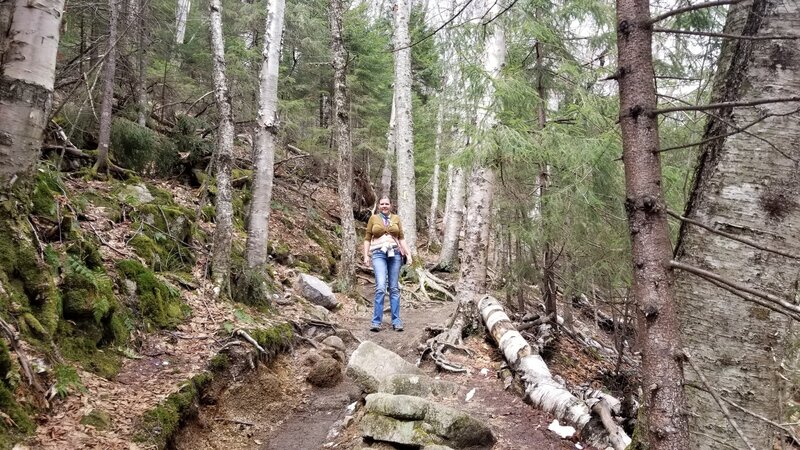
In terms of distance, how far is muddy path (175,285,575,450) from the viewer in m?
4.34

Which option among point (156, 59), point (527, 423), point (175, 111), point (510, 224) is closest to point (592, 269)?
point (510, 224)

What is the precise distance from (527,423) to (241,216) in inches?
328

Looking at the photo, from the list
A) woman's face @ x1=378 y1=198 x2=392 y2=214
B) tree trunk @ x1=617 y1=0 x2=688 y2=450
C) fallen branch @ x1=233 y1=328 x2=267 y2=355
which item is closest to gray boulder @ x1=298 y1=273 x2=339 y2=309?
woman's face @ x1=378 y1=198 x2=392 y2=214

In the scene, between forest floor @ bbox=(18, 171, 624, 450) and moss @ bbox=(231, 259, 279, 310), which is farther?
moss @ bbox=(231, 259, 279, 310)

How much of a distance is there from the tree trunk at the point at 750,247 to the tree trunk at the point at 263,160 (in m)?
6.84

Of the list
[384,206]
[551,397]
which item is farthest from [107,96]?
[551,397]

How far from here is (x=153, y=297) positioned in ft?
18.0

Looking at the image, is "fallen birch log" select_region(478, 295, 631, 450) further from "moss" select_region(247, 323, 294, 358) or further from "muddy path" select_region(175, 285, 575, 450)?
"moss" select_region(247, 323, 294, 358)

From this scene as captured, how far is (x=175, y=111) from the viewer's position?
1420 cm

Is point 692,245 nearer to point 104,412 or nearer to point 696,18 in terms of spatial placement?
point 696,18

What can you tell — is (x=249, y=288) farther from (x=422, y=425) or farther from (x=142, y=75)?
(x=142, y=75)

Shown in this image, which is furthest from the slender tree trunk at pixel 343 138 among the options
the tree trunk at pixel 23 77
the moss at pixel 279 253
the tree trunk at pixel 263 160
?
the tree trunk at pixel 23 77

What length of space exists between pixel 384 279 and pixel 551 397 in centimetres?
337

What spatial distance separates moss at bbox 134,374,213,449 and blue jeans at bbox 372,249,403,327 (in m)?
3.26
